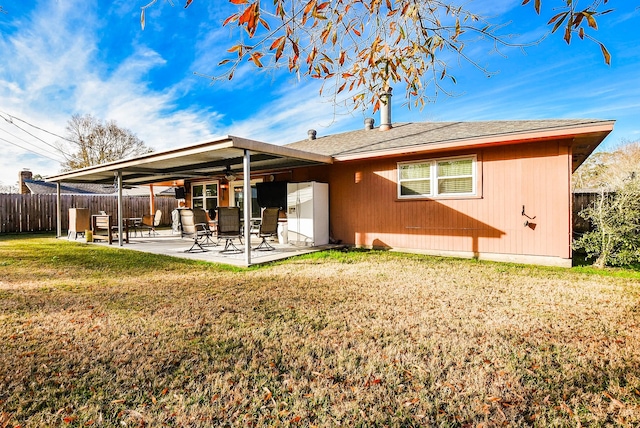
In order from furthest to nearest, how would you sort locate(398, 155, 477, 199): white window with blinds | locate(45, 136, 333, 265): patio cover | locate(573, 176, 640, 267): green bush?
locate(398, 155, 477, 199): white window with blinds < locate(45, 136, 333, 265): patio cover < locate(573, 176, 640, 267): green bush

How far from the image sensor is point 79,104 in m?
20.5

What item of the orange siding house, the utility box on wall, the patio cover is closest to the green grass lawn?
the orange siding house

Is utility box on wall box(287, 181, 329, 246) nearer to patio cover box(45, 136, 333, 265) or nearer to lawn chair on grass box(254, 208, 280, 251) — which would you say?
patio cover box(45, 136, 333, 265)

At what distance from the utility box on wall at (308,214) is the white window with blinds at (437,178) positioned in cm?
213

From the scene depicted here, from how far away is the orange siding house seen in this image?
20.0ft

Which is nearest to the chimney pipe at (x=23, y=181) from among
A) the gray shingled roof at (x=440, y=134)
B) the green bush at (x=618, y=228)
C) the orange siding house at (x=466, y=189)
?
the gray shingled roof at (x=440, y=134)

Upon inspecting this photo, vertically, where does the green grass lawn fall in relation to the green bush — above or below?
below

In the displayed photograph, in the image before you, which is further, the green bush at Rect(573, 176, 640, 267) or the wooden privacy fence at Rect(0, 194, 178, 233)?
the wooden privacy fence at Rect(0, 194, 178, 233)

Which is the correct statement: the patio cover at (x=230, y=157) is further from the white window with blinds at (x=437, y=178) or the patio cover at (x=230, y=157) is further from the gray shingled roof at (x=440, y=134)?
the white window with blinds at (x=437, y=178)

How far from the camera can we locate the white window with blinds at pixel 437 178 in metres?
7.06

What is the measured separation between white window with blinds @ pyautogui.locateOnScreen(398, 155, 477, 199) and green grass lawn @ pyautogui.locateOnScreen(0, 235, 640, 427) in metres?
2.89

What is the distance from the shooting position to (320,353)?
252 cm

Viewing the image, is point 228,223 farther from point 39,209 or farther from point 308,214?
point 39,209

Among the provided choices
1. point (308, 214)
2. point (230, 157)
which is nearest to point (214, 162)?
point (230, 157)
